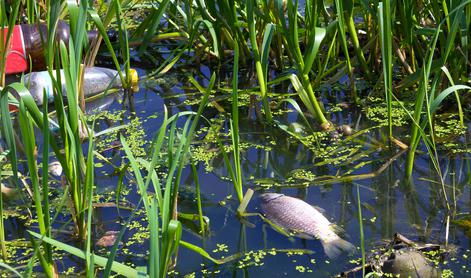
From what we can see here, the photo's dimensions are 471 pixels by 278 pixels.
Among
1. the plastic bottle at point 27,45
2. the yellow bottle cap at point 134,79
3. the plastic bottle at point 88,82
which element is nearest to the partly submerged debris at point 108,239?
the plastic bottle at point 88,82

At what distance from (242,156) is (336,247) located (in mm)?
746

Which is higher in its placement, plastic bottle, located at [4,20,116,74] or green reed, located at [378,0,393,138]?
green reed, located at [378,0,393,138]

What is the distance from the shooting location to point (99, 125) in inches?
128

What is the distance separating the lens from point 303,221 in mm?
2330

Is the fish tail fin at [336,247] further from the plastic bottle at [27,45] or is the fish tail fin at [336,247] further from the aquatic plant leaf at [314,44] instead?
the plastic bottle at [27,45]

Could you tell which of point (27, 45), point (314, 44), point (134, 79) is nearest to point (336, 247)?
point (314, 44)

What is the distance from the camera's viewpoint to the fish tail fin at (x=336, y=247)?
2.19m

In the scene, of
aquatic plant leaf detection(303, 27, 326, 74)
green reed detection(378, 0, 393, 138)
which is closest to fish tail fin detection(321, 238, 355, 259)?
green reed detection(378, 0, 393, 138)

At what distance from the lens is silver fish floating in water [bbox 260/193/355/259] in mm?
2219

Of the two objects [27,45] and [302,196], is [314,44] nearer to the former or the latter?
[302,196]

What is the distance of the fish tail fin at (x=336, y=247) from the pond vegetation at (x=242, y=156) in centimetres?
2

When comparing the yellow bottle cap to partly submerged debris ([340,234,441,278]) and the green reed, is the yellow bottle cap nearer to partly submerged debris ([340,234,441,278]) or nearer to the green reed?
the green reed

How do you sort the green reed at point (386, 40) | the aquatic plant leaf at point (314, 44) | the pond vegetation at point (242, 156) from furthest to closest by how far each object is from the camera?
the aquatic plant leaf at point (314, 44), the green reed at point (386, 40), the pond vegetation at point (242, 156)

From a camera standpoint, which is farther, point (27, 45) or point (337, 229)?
point (27, 45)
